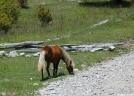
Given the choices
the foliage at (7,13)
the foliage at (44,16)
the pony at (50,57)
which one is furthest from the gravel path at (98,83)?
the foliage at (44,16)

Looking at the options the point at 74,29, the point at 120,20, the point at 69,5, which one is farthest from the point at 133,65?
the point at 69,5

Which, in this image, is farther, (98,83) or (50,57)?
(50,57)

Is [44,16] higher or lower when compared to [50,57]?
lower

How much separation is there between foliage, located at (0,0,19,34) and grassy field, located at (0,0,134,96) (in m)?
1.09

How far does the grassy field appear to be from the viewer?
19.5 meters

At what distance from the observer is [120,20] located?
4544 centimetres

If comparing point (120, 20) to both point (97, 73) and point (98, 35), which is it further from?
point (97, 73)

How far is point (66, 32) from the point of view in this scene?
129 feet

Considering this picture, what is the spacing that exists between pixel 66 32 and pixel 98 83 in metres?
21.9

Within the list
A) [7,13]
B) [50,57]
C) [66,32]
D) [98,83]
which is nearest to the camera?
[98,83]

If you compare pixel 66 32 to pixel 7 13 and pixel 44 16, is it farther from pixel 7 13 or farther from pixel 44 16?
pixel 7 13

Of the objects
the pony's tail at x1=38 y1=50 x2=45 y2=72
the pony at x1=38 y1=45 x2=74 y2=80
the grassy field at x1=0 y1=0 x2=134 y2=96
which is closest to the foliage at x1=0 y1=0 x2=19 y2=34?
the grassy field at x1=0 y1=0 x2=134 y2=96

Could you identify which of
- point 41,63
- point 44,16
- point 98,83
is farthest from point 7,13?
point 98,83

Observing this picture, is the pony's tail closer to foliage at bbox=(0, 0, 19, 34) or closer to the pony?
the pony
